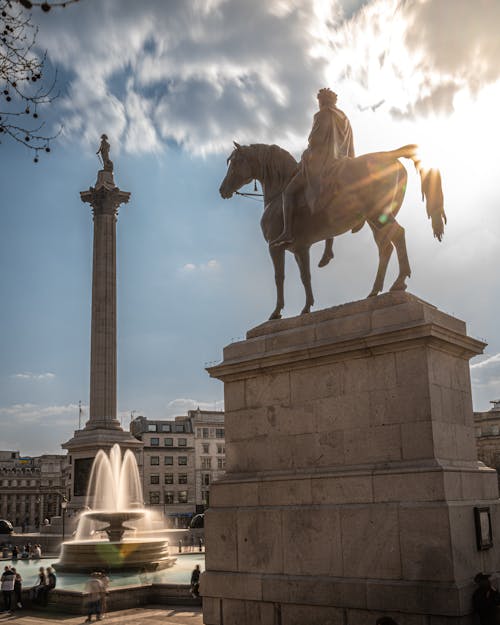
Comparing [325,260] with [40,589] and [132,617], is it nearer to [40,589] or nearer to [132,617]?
[132,617]

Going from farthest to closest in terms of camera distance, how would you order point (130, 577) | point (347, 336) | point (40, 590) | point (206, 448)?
point (206, 448) → point (130, 577) → point (40, 590) → point (347, 336)

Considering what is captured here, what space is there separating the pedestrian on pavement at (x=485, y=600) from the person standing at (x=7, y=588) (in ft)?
44.0

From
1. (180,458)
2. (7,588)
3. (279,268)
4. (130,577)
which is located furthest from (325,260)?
(180,458)

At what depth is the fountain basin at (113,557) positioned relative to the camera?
1091 inches

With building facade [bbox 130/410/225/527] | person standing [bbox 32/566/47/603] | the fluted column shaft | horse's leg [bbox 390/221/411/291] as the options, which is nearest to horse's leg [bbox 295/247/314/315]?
horse's leg [bbox 390/221/411/291]

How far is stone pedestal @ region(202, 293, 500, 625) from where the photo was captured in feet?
30.9

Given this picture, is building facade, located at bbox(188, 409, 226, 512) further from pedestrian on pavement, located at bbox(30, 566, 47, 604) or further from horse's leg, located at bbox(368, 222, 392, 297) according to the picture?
horse's leg, located at bbox(368, 222, 392, 297)

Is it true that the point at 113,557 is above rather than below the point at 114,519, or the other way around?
below

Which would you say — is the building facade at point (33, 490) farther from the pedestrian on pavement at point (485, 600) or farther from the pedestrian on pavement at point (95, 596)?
the pedestrian on pavement at point (485, 600)

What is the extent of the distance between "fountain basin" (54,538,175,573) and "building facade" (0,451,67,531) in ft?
346

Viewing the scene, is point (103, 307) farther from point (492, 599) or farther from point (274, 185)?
point (492, 599)

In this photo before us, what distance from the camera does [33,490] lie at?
134500 millimetres

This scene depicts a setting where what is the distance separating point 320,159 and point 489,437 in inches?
3298

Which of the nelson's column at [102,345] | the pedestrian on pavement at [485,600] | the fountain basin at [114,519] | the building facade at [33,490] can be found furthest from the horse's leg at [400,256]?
the building facade at [33,490]
